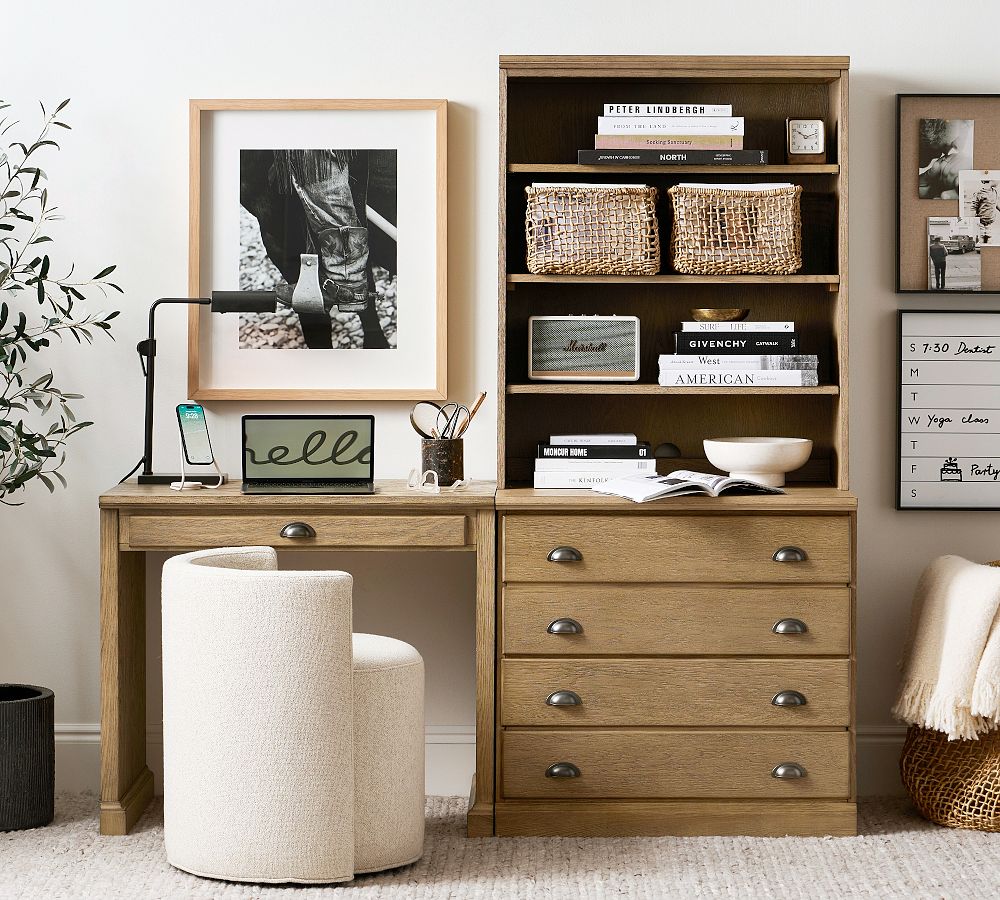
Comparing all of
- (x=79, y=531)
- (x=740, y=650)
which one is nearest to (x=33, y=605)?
(x=79, y=531)

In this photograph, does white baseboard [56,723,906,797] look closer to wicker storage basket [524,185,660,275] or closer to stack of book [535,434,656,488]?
stack of book [535,434,656,488]

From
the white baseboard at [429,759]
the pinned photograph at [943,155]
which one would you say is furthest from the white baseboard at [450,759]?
the pinned photograph at [943,155]

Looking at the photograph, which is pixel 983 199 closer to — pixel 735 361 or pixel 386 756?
pixel 735 361

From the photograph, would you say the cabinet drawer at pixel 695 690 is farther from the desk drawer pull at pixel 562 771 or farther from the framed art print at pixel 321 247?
the framed art print at pixel 321 247

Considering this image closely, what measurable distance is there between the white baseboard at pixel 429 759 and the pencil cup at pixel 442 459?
775 mm

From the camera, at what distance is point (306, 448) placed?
268cm

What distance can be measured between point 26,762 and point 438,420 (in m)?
1.32

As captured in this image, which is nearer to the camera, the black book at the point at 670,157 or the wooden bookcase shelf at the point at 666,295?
the black book at the point at 670,157

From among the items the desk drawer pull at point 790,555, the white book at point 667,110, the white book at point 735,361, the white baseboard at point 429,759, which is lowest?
the white baseboard at point 429,759

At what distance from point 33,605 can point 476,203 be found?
5.48ft

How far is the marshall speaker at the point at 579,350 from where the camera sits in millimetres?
2803

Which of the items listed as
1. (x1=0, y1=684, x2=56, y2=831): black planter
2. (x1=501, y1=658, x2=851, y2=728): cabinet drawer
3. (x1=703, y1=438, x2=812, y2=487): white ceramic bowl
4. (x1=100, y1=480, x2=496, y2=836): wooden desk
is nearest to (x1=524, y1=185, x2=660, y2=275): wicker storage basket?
(x1=703, y1=438, x2=812, y2=487): white ceramic bowl

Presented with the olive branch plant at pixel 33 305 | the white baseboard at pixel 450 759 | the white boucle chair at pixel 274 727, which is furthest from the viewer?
the white baseboard at pixel 450 759

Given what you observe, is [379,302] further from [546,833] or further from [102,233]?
[546,833]
